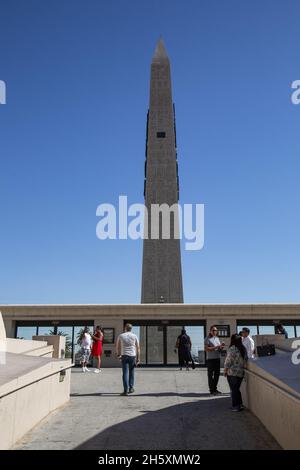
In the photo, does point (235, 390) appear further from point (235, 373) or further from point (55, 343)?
point (55, 343)

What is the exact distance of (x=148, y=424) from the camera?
7.60 metres

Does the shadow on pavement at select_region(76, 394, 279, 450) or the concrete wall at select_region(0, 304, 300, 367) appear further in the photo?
the concrete wall at select_region(0, 304, 300, 367)

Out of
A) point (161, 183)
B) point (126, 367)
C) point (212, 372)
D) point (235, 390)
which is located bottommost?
point (235, 390)

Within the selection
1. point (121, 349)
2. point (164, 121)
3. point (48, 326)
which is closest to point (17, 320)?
point (48, 326)

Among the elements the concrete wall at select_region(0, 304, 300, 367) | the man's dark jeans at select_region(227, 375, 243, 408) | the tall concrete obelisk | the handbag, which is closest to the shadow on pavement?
the man's dark jeans at select_region(227, 375, 243, 408)

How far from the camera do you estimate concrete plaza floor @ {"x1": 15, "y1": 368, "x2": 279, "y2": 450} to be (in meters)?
6.29

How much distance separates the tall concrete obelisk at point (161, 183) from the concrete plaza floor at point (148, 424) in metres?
19.9

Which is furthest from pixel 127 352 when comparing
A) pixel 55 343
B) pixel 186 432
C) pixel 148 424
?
pixel 55 343

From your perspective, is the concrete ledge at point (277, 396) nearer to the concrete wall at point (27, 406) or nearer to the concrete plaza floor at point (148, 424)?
the concrete plaza floor at point (148, 424)

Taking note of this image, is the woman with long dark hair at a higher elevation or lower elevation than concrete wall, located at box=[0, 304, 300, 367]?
lower

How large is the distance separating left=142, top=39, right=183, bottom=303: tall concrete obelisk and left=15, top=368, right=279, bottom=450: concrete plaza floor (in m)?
19.9

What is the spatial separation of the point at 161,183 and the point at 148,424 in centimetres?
2716

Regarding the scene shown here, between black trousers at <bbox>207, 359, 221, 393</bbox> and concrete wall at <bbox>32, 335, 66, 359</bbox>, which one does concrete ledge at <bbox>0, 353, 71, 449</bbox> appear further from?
concrete wall at <bbox>32, 335, 66, 359</bbox>
